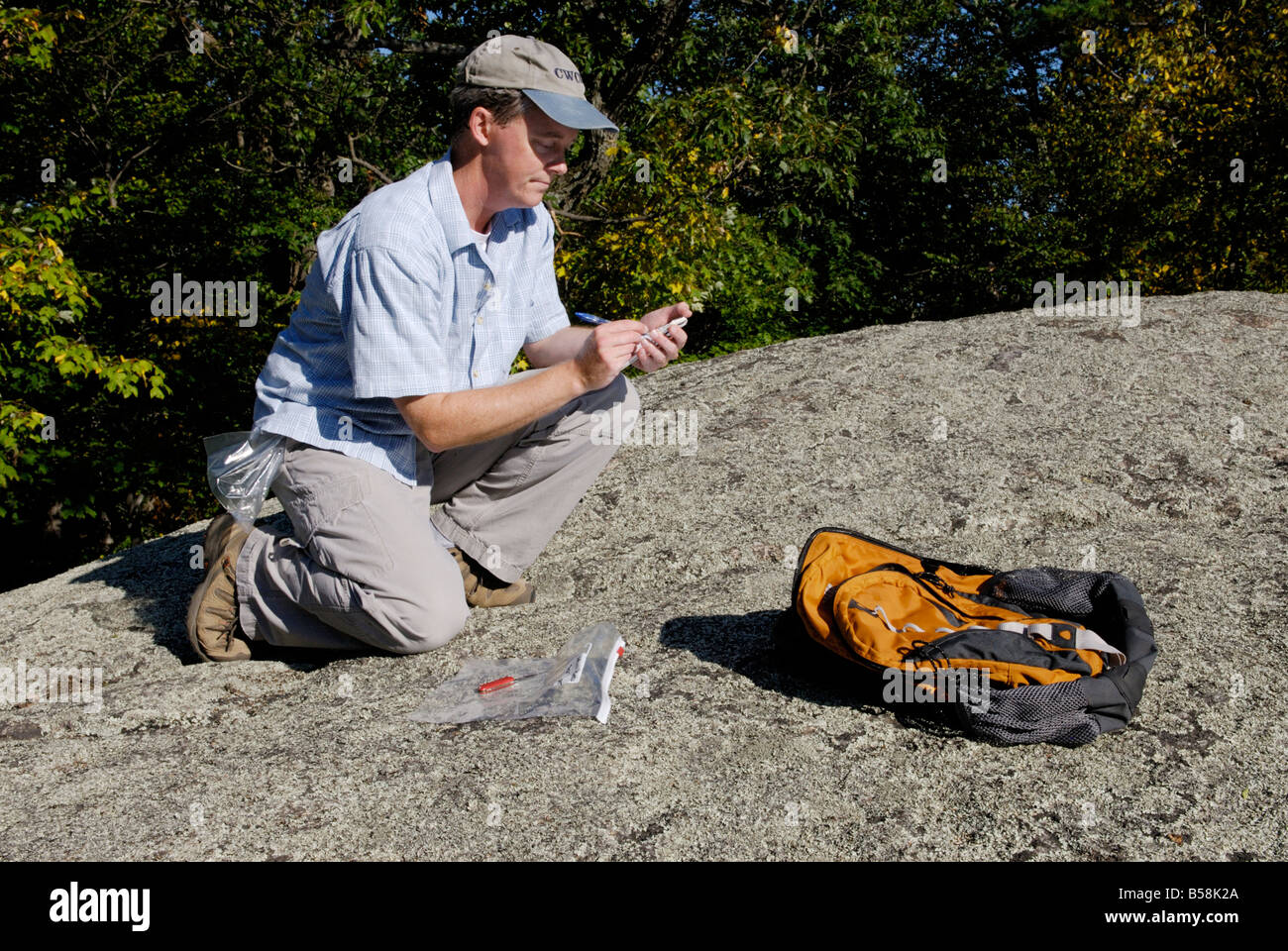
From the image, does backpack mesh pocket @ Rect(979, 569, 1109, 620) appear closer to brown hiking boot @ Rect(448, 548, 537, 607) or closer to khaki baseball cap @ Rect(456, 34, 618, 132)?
brown hiking boot @ Rect(448, 548, 537, 607)

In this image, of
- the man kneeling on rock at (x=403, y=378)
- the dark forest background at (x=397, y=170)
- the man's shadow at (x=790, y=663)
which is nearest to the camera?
the man's shadow at (x=790, y=663)

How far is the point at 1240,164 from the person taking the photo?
444 inches

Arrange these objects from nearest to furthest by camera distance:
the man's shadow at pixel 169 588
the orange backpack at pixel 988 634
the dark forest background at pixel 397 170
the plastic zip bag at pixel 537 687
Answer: the orange backpack at pixel 988 634 → the plastic zip bag at pixel 537 687 → the man's shadow at pixel 169 588 → the dark forest background at pixel 397 170

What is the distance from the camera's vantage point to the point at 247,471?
3.09m

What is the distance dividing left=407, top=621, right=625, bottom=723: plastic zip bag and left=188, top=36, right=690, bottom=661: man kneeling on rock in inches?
9.4

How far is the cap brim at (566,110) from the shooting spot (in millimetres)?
2836

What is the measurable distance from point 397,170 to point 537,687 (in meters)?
8.36

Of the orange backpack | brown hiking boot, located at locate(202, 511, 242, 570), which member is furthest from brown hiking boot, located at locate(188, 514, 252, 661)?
the orange backpack

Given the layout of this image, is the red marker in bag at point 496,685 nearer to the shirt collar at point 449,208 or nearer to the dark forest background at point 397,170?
the shirt collar at point 449,208

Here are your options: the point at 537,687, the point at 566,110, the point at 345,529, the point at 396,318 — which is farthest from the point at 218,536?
the point at 566,110

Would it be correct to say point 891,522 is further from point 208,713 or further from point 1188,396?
point 208,713

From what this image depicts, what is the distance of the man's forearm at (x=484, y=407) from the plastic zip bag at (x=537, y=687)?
699 millimetres

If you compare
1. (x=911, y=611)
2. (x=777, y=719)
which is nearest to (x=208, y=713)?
(x=777, y=719)

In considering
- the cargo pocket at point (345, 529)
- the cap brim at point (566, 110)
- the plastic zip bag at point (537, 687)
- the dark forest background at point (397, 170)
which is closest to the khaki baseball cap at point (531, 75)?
the cap brim at point (566, 110)
